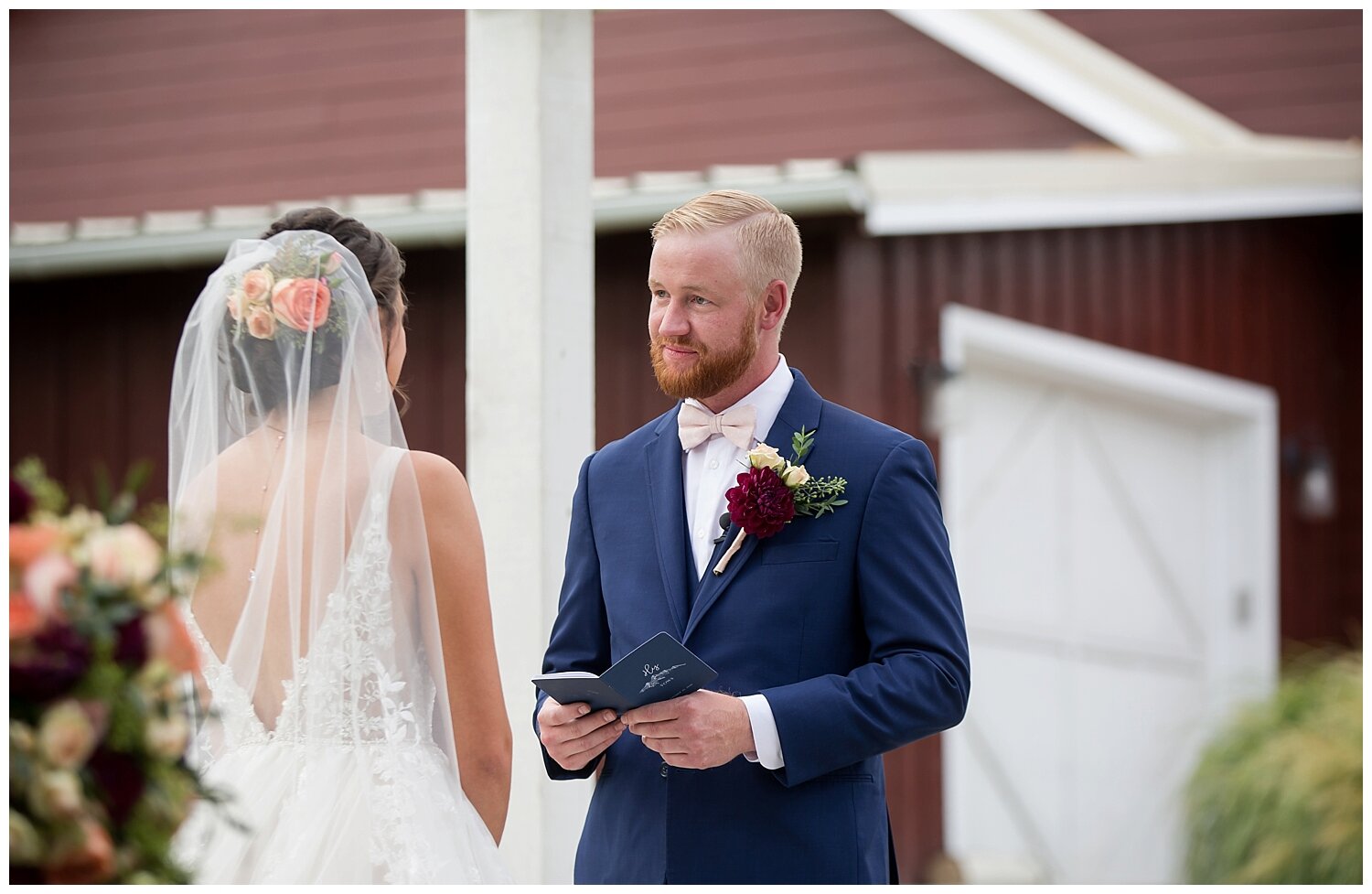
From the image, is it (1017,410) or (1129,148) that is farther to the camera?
(1129,148)

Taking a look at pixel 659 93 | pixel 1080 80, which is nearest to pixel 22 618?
pixel 1080 80

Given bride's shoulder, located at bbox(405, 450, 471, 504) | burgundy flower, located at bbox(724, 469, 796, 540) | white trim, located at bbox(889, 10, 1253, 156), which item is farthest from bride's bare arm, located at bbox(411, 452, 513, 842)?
white trim, located at bbox(889, 10, 1253, 156)

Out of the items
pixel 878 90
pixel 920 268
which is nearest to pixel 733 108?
pixel 878 90

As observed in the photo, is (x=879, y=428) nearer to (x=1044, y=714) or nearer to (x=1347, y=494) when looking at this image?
(x=1044, y=714)

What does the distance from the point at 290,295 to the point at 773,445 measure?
89 cm

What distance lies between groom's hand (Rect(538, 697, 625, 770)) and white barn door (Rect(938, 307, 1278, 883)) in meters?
4.27

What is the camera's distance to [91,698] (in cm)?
147

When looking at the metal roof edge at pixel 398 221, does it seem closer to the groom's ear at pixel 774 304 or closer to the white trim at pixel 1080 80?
the white trim at pixel 1080 80

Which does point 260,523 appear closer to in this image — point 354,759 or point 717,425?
point 354,759

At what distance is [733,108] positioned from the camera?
8.90 m

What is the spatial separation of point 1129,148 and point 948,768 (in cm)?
358

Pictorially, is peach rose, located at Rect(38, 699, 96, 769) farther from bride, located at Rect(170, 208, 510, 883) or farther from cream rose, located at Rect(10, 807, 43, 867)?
bride, located at Rect(170, 208, 510, 883)

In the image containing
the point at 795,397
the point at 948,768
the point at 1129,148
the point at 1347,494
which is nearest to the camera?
the point at 795,397

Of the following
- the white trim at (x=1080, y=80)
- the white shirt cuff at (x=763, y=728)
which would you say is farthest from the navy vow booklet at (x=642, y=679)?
the white trim at (x=1080, y=80)
